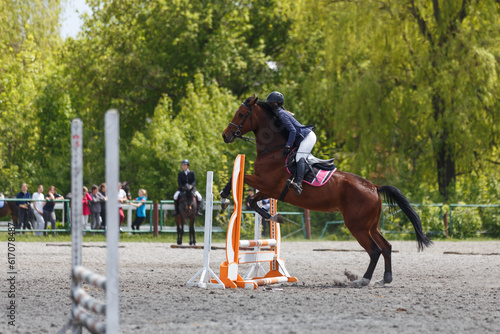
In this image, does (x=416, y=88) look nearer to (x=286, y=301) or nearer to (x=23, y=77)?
(x=286, y=301)

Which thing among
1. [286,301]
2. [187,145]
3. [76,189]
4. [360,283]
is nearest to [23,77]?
[187,145]

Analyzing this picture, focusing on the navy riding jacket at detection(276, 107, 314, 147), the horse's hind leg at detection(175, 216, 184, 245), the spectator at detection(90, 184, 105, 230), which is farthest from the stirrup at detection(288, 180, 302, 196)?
the spectator at detection(90, 184, 105, 230)

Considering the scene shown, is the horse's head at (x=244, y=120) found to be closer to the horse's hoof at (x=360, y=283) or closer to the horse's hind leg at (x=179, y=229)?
the horse's hoof at (x=360, y=283)

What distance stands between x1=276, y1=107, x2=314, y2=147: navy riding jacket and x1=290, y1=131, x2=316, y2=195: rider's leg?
10 centimetres

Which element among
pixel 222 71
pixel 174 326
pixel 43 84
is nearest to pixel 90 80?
pixel 43 84

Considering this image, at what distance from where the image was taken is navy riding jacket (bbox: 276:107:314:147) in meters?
9.98

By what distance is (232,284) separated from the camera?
9.38 m

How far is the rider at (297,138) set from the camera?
9969 millimetres

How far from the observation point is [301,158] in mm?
10008

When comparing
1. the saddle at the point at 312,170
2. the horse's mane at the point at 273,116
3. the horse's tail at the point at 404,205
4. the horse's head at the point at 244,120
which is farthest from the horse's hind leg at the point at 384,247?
the horse's head at the point at 244,120

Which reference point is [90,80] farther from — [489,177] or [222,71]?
[489,177]

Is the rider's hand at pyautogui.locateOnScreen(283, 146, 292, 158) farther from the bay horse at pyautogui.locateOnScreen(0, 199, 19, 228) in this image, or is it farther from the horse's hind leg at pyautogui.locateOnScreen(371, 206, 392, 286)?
the bay horse at pyautogui.locateOnScreen(0, 199, 19, 228)

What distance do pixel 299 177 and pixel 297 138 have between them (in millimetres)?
603

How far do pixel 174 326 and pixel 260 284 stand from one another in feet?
12.2
